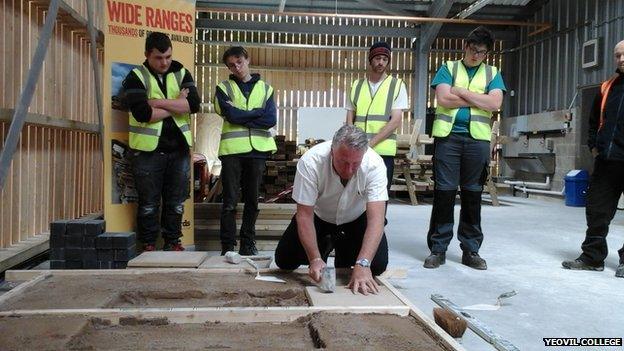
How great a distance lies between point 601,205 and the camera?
4.06 m

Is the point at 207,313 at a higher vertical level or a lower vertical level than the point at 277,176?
lower

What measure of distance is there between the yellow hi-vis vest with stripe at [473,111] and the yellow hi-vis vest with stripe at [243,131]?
1.35 metres

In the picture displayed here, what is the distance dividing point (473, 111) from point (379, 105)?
73cm

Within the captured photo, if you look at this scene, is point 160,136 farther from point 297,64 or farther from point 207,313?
point 297,64

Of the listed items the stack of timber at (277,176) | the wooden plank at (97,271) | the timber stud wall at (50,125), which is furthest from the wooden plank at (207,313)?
the stack of timber at (277,176)

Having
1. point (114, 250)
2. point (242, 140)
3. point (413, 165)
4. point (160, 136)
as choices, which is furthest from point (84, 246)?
point (413, 165)

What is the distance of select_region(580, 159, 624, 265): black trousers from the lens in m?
4.02

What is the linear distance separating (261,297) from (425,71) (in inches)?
437

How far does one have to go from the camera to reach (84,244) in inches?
139

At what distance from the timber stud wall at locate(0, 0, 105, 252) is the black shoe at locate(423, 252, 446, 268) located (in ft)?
9.92

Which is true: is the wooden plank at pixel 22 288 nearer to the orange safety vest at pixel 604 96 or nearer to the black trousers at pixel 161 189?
the black trousers at pixel 161 189

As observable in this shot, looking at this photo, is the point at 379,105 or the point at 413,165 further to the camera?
the point at 413,165

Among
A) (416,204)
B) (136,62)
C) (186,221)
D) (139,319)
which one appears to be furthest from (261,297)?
(416,204)

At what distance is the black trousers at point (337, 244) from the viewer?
312 cm
